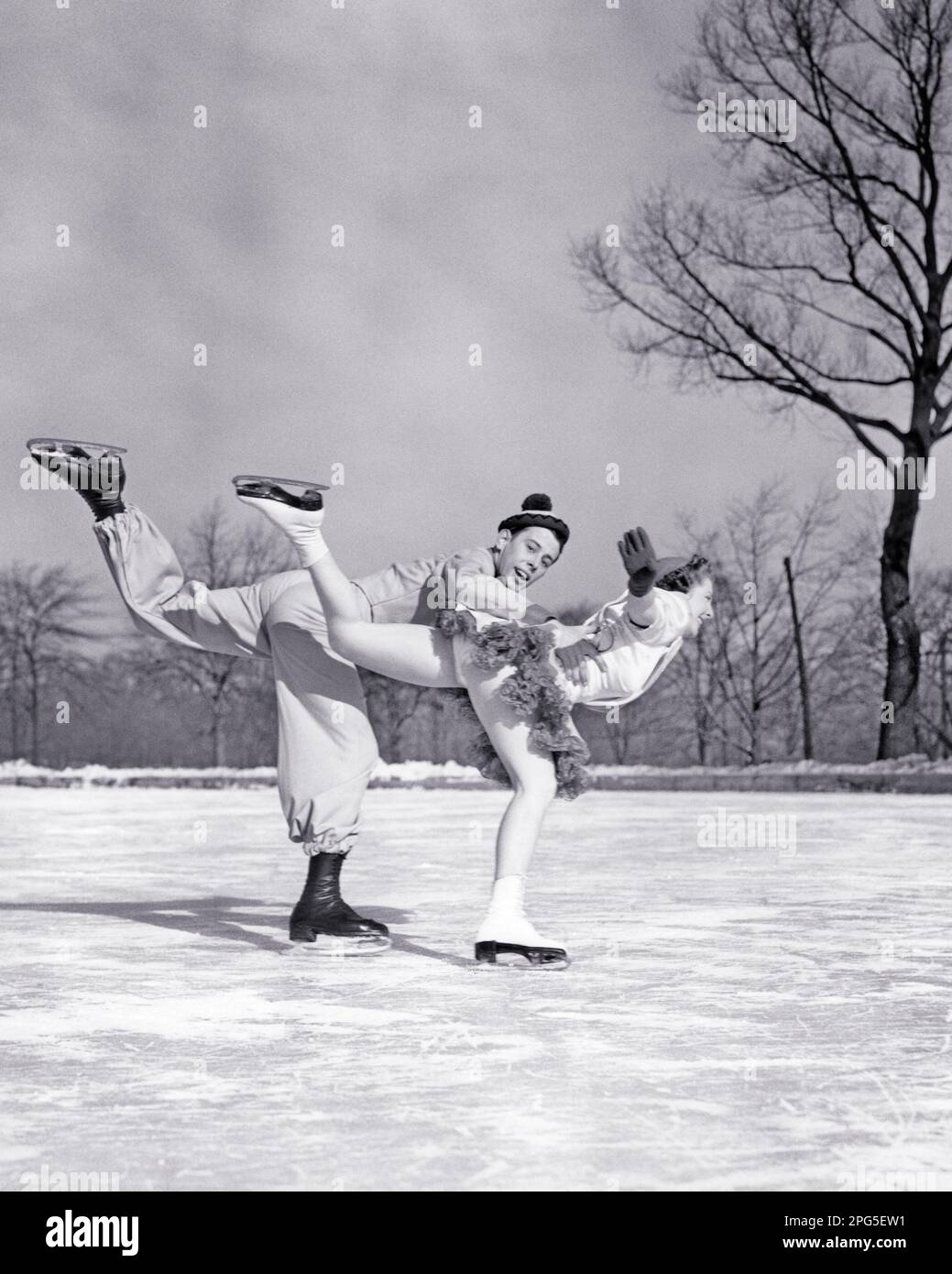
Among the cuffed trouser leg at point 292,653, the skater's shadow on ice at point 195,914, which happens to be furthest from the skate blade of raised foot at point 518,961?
the skater's shadow on ice at point 195,914

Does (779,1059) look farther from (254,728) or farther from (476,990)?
(254,728)

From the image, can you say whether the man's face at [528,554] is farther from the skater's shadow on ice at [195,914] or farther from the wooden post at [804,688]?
the wooden post at [804,688]

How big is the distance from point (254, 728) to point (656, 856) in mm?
32743

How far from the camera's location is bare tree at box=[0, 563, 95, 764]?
105 feet

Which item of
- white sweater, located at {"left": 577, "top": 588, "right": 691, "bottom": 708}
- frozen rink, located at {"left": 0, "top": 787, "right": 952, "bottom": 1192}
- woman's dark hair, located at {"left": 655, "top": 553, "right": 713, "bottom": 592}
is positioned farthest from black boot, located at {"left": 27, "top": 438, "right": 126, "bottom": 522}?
woman's dark hair, located at {"left": 655, "top": 553, "right": 713, "bottom": 592}

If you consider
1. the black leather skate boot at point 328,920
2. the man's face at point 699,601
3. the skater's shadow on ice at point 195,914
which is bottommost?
the skater's shadow on ice at point 195,914

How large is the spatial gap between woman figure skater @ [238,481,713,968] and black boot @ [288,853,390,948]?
40 centimetres

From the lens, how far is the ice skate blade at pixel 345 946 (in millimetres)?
4051

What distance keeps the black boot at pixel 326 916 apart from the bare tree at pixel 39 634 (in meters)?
28.7

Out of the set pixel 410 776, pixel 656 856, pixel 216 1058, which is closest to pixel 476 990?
pixel 216 1058

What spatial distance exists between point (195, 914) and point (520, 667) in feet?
6.24

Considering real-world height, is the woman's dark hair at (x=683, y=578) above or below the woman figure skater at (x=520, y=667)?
above

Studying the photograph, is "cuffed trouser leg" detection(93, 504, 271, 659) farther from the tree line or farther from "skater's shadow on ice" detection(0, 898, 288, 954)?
the tree line
